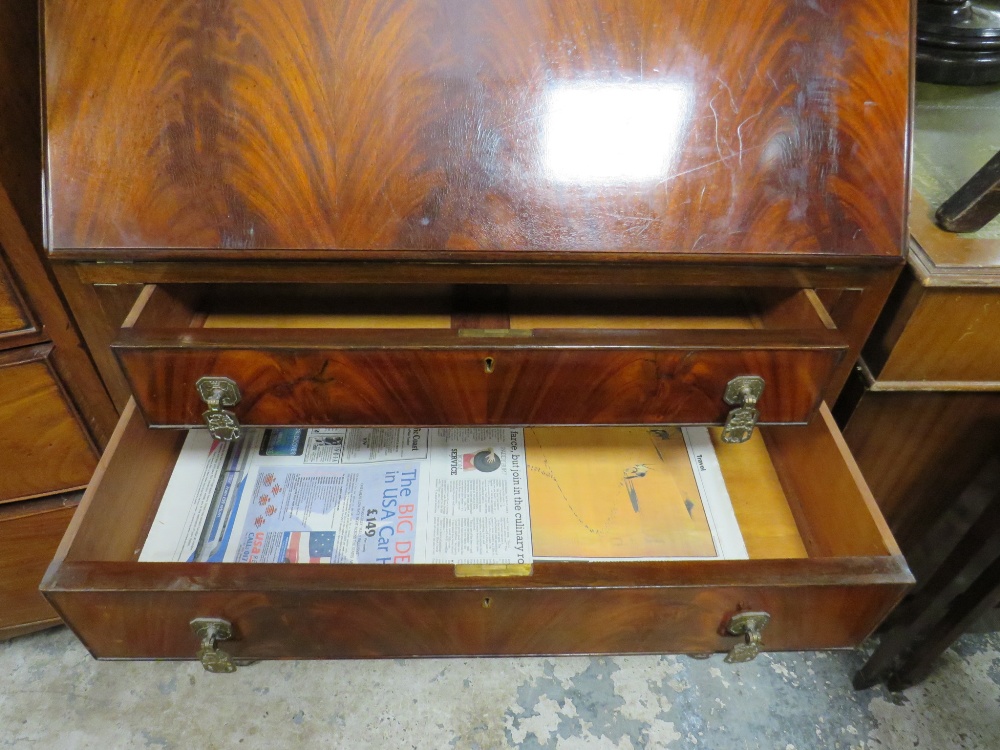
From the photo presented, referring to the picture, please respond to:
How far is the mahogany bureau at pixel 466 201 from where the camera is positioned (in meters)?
0.57

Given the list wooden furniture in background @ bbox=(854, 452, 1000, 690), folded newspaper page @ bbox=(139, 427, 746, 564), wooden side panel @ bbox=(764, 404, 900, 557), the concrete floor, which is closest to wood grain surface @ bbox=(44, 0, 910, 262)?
wooden side panel @ bbox=(764, 404, 900, 557)

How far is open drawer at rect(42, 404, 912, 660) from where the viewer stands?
1.90 feet

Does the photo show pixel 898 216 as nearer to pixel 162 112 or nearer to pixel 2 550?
pixel 162 112

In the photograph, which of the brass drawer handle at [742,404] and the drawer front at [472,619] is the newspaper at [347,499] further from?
the brass drawer handle at [742,404]

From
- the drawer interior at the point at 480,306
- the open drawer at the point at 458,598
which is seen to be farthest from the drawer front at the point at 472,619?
the drawer interior at the point at 480,306

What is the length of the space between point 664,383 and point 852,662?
765 millimetres

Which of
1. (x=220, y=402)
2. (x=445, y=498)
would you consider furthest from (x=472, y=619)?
(x=220, y=402)

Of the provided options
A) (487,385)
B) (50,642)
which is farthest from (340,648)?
(50,642)

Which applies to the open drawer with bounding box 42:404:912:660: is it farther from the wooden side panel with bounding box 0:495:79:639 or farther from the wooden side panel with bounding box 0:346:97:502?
the wooden side panel with bounding box 0:495:79:639

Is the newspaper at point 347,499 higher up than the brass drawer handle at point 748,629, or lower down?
lower down

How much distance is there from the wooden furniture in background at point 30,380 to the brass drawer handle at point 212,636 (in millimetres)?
338

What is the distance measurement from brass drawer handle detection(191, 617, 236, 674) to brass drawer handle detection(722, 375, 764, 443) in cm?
49

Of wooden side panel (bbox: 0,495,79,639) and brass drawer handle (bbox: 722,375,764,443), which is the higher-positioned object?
brass drawer handle (bbox: 722,375,764,443)

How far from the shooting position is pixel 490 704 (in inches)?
40.6
